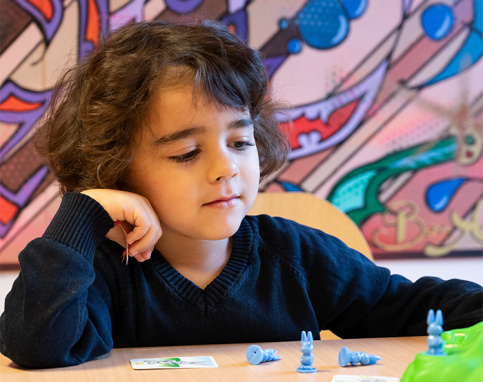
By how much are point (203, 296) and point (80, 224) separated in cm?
24

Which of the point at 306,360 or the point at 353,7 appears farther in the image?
the point at 353,7

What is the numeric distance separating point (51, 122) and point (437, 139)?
2.32m

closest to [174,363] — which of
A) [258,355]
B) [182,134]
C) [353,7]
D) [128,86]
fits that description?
[258,355]

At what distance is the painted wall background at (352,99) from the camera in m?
2.85

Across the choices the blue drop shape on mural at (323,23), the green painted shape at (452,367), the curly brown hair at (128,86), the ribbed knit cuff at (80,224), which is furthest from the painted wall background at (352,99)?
the green painted shape at (452,367)

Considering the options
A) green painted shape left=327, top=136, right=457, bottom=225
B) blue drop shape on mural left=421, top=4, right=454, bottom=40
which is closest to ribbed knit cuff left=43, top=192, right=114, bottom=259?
green painted shape left=327, top=136, right=457, bottom=225

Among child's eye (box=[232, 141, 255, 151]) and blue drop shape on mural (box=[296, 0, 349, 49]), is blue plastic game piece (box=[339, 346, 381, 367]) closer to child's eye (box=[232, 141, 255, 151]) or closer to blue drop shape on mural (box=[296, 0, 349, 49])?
child's eye (box=[232, 141, 255, 151])

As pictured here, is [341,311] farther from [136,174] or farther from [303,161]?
[303,161]

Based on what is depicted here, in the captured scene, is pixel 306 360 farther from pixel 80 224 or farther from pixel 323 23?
pixel 323 23

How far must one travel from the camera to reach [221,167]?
878 mm

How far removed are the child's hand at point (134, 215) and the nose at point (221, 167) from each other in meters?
0.11

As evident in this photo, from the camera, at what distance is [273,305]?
40.5 inches

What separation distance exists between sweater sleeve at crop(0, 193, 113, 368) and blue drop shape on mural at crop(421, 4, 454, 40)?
8.47ft

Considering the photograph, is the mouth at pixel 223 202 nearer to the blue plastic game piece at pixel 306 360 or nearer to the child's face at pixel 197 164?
the child's face at pixel 197 164
